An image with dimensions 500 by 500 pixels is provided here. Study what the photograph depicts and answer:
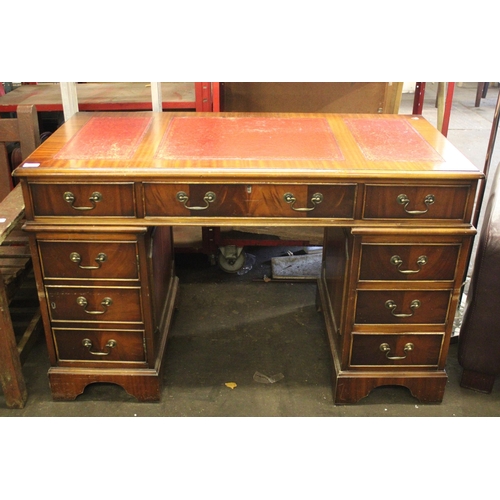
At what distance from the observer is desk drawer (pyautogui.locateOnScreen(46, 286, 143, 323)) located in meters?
1.82

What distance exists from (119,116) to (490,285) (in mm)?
1498

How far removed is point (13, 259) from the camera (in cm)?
214

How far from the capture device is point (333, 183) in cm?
164

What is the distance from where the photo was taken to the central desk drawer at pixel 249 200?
1653 mm

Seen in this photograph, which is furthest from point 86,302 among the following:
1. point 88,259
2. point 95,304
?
point 88,259

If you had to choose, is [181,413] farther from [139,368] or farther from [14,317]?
[14,317]

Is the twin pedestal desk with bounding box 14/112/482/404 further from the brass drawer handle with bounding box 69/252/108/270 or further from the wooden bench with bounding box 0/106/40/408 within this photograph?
the wooden bench with bounding box 0/106/40/408

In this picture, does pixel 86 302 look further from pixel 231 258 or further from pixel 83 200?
pixel 231 258

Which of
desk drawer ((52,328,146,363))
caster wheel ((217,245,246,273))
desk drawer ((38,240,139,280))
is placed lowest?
caster wheel ((217,245,246,273))

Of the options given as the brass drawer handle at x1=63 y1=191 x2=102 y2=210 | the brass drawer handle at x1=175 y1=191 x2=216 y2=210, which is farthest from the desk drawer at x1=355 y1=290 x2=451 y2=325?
the brass drawer handle at x1=63 y1=191 x2=102 y2=210

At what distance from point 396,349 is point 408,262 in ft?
1.10

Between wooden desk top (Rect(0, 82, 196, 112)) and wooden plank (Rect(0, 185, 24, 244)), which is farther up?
wooden desk top (Rect(0, 82, 196, 112))

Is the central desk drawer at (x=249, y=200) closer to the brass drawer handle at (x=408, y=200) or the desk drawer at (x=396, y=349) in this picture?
the brass drawer handle at (x=408, y=200)

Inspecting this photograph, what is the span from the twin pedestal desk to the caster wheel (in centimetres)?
77
